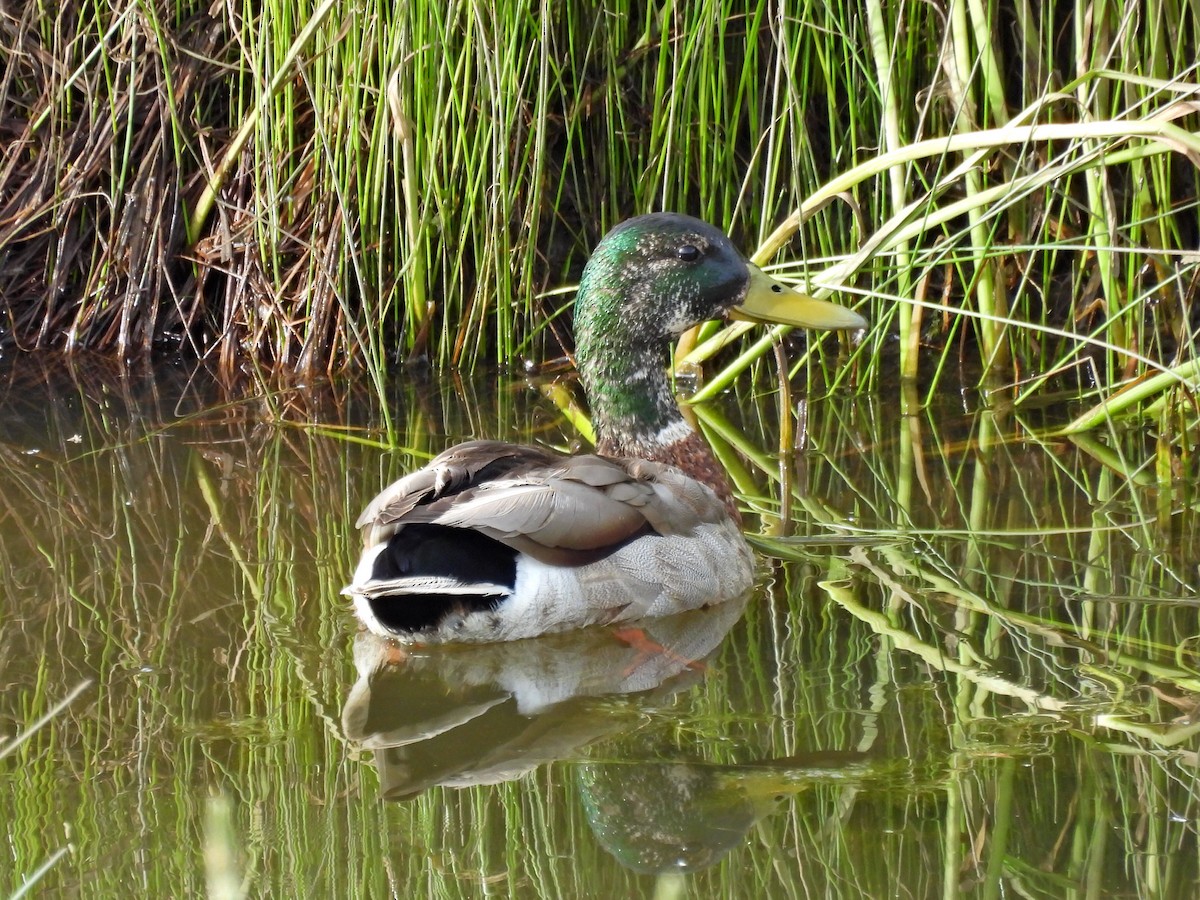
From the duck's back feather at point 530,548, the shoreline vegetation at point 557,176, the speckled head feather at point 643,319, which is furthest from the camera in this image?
the shoreline vegetation at point 557,176

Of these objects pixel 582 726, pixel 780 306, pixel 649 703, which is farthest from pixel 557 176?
pixel 582 726

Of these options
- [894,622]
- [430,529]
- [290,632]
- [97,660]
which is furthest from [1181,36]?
[97,660]

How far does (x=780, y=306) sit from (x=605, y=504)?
3.67ft

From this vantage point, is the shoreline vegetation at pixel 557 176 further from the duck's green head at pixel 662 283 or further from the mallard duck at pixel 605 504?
the mallard duck at pixel 605 504

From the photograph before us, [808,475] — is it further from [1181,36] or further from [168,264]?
[168,264]

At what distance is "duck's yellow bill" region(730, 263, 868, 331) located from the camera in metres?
4.68

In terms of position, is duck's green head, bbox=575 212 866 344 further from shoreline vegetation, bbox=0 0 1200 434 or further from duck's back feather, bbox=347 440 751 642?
duck's back feather, bbox=347 440 751 642

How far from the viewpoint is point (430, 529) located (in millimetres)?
3701

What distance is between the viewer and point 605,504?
3.93m

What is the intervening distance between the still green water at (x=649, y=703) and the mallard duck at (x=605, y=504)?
117 millimetres

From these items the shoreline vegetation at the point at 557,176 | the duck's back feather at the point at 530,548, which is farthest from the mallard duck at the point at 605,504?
the shoreline vegetation at the point at 557,176

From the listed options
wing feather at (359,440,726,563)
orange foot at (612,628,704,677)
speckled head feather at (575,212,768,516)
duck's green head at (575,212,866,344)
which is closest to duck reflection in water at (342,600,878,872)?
orange foot at (612,628,704,677)

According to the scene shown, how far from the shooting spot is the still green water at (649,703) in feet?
9.27

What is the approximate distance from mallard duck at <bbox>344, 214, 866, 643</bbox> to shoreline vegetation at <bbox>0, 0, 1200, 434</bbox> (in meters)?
0.61
